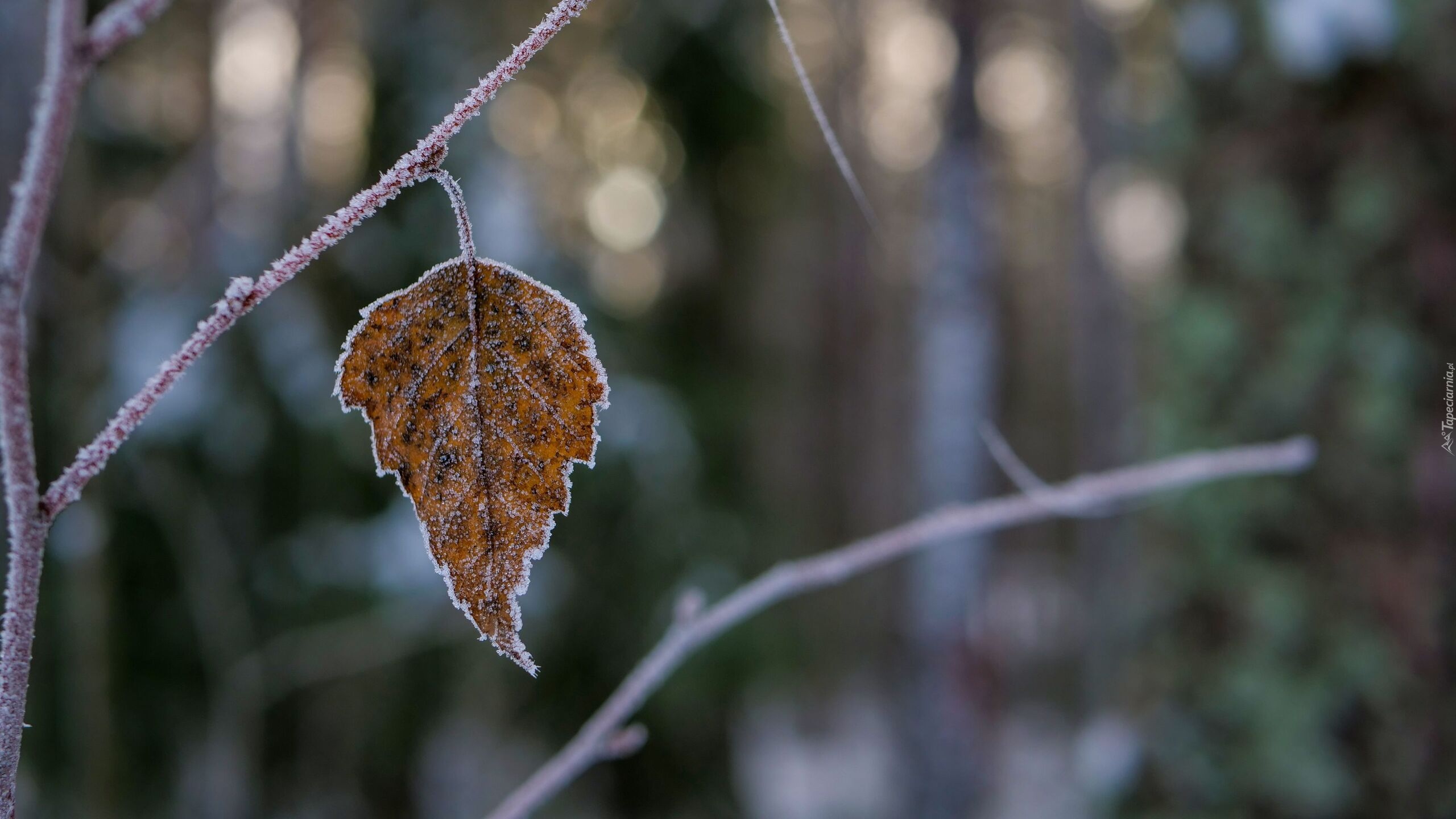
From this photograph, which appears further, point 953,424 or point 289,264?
point 953,424

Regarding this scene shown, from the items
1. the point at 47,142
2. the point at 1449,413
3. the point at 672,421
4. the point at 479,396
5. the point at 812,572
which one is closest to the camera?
the point at 47,142

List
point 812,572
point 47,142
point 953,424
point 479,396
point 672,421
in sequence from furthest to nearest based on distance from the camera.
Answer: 1. point 672,421
2. point 953,424
3. point 812,572
4. point 479,396
5. point 47,142

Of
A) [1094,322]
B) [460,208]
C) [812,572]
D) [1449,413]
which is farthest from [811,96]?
[1094,322]

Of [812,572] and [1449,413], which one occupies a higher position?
[812,572]

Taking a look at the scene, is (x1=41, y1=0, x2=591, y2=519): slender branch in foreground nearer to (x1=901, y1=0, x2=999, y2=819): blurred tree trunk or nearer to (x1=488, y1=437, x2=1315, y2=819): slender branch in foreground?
(x1=488, y1=437, x2=1315, y2=819): slender branch in foreground

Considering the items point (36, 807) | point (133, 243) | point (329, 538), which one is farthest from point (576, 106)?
point (36, 807)

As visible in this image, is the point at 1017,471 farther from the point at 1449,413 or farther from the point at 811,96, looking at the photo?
the point at 1449,413

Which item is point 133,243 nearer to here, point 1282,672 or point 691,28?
point 691,28
